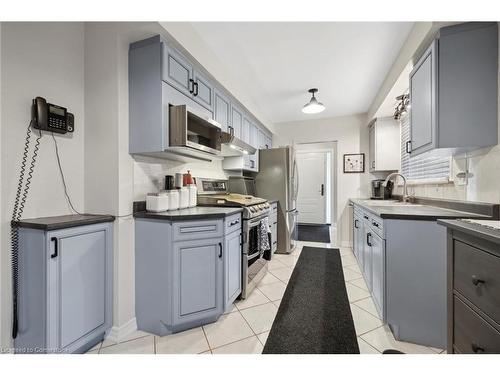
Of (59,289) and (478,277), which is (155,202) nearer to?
(59,289)

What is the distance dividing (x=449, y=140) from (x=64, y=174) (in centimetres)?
275

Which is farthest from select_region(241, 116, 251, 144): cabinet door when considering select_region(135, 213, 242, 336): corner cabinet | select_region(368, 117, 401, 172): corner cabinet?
select_region(368, 117, 401, 172): corner cabinet

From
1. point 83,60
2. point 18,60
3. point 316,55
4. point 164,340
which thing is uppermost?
point 316,55

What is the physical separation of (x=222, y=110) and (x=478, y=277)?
7.86ft

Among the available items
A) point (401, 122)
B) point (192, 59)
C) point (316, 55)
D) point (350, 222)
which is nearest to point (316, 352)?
point (192, 59)

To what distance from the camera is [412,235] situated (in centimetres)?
150

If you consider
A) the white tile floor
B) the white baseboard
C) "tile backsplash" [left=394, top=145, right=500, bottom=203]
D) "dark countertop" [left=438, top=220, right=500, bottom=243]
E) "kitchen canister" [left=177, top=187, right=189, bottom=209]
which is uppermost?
"tile backsplash" [left=394, top=145, right=500, bottom=203]

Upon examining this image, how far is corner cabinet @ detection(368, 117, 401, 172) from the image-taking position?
334 cm

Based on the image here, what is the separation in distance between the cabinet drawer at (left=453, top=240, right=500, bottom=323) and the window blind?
1427 mm

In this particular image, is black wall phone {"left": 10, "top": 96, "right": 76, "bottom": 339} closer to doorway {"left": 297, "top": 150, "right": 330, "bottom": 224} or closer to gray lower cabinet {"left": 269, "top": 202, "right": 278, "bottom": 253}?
gray lower cabinet {"left": 269, "top": 202, "right": 278, "bottom": 253}

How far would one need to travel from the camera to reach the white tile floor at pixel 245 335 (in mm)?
1436

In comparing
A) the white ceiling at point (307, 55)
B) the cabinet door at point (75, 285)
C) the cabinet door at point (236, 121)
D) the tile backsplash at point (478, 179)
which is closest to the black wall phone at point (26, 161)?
the cabinet door at point (75, 285)

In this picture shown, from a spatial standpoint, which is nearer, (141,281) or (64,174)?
(64,174)
